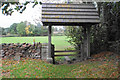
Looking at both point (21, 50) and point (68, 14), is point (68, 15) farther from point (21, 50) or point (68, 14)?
point (21, 50)

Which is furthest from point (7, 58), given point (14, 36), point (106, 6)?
point (106, 6)

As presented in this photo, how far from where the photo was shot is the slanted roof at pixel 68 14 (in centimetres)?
617

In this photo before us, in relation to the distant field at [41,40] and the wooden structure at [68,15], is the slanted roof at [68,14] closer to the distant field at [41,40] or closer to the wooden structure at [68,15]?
the wooden structure at [68,15]

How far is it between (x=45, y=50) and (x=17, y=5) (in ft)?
13.9

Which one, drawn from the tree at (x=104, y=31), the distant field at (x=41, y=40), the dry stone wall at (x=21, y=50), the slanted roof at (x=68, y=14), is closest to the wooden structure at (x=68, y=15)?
the slanted roof at (x=68, y=14)

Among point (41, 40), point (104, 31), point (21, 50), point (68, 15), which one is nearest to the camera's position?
point (68, 15)

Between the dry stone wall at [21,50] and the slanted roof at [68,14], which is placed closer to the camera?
the slanted roof at [68,14]

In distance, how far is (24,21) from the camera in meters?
9.13

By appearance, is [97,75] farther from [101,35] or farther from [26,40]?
[26,40]

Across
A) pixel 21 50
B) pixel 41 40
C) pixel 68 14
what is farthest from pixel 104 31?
pixel 21 50

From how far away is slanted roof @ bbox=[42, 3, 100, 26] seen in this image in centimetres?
617

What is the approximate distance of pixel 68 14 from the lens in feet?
21.3

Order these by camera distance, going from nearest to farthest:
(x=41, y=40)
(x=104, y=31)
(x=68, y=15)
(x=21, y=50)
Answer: (x=68, y=15) < (x=21, y=50) < (x=41, y=40) < (x=104, y=31)

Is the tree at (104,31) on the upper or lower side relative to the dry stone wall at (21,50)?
upper
